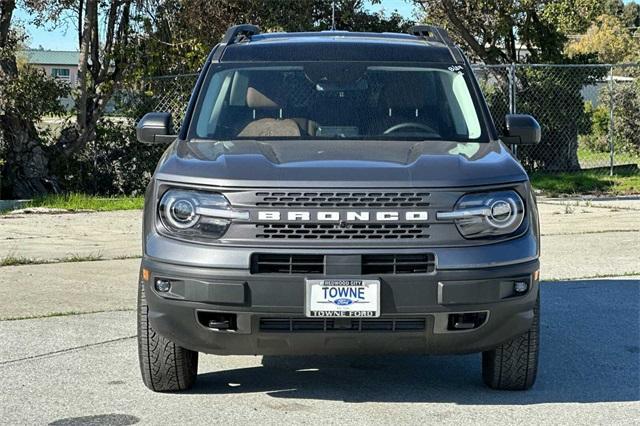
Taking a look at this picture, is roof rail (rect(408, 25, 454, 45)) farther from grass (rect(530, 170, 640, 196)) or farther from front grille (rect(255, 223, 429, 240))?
grass (rect(530, 170, 640, 196))

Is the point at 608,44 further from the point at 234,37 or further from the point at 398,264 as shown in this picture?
the point at 398,264

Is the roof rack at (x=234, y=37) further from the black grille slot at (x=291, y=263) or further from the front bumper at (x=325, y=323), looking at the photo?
the black grille slot at (x=291, y=263)

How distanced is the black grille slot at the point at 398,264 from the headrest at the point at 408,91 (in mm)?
1505

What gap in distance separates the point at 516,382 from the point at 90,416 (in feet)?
7.13

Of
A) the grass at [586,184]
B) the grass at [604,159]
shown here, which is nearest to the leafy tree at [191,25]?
the grass at [586,184]

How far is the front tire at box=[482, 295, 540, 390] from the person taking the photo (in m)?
5.69

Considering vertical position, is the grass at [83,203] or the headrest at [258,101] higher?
the headrest at [258,101]

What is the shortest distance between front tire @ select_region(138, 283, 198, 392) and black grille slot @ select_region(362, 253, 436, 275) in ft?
3.74

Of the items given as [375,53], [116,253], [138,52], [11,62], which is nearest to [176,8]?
[138,52]

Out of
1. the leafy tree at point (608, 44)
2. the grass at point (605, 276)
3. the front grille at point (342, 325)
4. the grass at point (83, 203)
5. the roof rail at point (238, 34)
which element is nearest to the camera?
the front grille at point (342, 325)

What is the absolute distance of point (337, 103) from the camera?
6.47 metres

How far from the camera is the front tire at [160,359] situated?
223 inches

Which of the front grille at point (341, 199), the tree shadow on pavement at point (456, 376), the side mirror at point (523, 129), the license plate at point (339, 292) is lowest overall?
the tree shadow on pavement at point (456, 376)

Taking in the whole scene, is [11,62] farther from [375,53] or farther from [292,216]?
[292,216]
